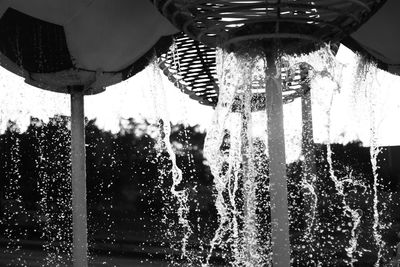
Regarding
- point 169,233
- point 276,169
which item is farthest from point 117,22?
point 169,233

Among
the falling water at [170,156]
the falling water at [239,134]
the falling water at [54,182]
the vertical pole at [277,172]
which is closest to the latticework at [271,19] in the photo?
the vertical pole at [277,172]

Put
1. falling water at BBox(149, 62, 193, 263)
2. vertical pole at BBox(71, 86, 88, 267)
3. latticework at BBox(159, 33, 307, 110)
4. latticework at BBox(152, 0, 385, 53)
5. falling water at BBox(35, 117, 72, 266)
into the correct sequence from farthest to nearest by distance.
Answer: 1. falling water at BBox(35, 117, 72, 266)
2. latticework at BBox(159, 33, 307, 110)
3. falling water at BBox(149, 62, 193, 263)
4. vertical pole at BBox(71, 86, 88, 267)
5. latticework at BBox(152, 0, 385, 53)

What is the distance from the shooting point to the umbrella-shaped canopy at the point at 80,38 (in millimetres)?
4438

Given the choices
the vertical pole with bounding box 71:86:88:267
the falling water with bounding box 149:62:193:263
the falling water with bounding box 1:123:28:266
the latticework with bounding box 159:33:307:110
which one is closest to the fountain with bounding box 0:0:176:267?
the vertical pole with bounding box 71:86:88:267

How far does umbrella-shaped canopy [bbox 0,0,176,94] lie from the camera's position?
444cm

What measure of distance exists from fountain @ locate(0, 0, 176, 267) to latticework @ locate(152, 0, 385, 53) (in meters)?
0.80

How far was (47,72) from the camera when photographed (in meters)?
5.26

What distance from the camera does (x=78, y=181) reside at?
17.8 ft

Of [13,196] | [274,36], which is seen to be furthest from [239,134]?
[13,196]

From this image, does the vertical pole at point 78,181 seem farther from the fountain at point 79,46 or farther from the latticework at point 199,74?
the latticework at point 199,74

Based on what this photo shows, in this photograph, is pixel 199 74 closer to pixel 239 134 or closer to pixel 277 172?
pixel 239 134

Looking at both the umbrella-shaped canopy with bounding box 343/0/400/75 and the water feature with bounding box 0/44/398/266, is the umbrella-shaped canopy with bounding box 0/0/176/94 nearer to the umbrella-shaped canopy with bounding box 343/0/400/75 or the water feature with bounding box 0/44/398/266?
the water feature with bounding box 0/44/398/266

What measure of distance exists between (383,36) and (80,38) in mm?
2266

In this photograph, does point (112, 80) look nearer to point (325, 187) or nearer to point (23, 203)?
point (325, 187)
